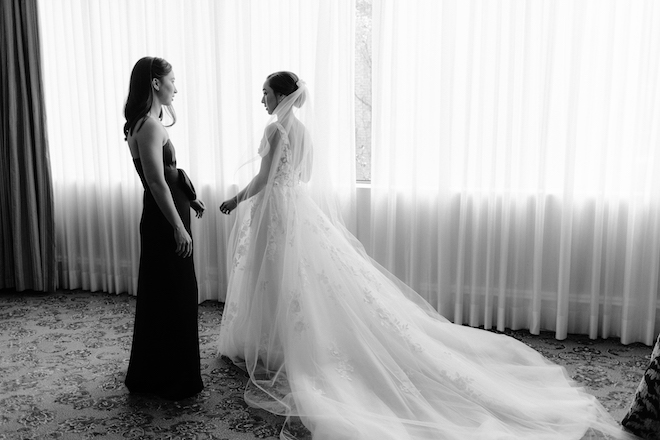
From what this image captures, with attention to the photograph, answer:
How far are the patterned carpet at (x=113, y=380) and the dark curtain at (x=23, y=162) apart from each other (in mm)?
472

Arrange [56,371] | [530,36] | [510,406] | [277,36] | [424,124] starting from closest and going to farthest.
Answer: [510,406] < [56,371] < [530,36] < [424,124] < [277,36]

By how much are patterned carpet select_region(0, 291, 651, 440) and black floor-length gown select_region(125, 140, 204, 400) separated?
10 cm

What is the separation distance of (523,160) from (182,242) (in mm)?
2113

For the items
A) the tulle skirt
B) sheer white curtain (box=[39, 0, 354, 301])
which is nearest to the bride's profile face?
the tulle skirt

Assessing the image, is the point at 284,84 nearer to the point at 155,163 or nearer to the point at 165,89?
the point at 165,89

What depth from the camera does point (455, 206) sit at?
12.3ft

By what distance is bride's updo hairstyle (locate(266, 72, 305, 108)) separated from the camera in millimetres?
2957

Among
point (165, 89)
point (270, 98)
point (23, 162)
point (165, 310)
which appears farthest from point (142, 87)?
point (23, 162)

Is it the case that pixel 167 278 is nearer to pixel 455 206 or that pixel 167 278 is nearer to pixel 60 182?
pixel 455 206

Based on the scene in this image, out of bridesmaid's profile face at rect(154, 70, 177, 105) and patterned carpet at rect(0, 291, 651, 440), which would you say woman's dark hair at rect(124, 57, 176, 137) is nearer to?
bridesmaid's profile face at rect(154, 70, 177, 105)

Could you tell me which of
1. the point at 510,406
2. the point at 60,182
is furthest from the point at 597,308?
the point at 60,182

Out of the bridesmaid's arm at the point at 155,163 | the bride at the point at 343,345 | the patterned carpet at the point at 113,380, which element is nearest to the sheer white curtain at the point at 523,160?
the patterned carpet at the point at 113,380

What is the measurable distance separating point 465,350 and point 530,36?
6.13 feet

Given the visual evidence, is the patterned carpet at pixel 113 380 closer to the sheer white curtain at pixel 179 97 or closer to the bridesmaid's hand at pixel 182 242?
the sheer white curtain at pixel 179 97
